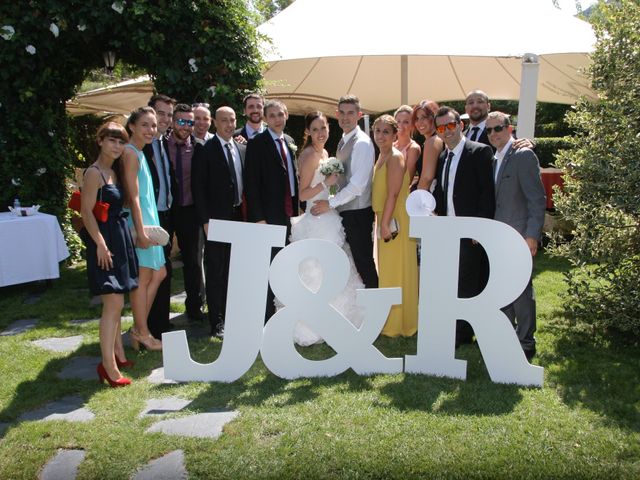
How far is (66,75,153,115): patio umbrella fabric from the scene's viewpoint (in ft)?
36.2

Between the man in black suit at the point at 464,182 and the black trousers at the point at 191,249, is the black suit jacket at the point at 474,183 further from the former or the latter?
the black trousers at the point at 191,249

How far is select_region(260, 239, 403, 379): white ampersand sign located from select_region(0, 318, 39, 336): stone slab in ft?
9.16

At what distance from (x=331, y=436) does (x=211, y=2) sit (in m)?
5.36

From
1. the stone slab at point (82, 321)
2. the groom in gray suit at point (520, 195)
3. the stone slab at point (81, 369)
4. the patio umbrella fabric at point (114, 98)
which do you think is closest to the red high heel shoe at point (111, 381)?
the stone slab at point (81, 369)

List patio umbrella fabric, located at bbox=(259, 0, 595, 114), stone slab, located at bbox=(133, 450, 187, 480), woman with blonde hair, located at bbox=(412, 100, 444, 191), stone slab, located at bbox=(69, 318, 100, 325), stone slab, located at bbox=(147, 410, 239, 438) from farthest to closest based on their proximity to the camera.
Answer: patio umbrella fabric, located at bbox=(259, 0, 595, 114)
stone slab, located at bbox=(69, 318, 100, 325)
woman with blonde hair, located at bbox=(412, 100, 444, 191)
stone slab, located at bbox=(147, 410, 239, 438)
stone slab, located at bbox=(133, 450, 187, 480)

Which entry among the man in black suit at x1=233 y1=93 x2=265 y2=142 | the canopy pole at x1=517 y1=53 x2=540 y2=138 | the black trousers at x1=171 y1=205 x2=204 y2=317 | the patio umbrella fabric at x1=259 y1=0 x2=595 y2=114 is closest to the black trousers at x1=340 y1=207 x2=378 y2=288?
the man in black suit at x1=233 y1=93 x2=265 y2=142

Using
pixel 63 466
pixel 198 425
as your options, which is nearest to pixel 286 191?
pixel 198 425

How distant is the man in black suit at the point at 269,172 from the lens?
4805 millimetres

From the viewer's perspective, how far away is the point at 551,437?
3.16 m

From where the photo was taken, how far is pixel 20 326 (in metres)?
5.61

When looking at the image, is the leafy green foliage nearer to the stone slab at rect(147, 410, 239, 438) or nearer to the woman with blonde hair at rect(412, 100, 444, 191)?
the woman with blonde hair at rect(412, 100, 444, 191)

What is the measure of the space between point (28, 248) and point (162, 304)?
2.50 m

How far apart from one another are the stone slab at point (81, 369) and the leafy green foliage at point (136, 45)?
131 inches

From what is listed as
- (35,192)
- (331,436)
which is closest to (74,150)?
(35,192)
